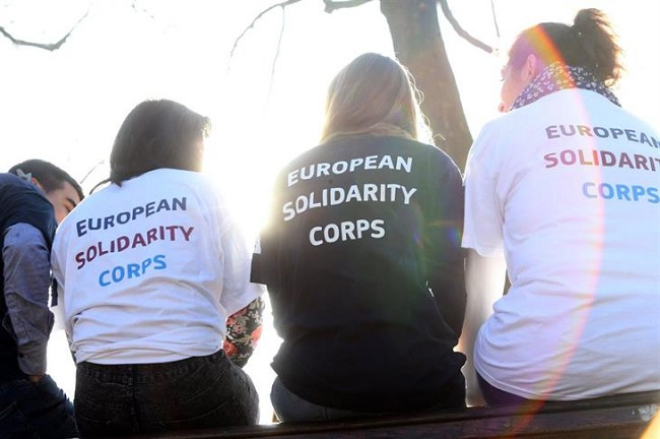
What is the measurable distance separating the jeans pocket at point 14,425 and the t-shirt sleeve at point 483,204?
1941 mm

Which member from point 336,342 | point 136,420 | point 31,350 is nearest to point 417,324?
point 336,342

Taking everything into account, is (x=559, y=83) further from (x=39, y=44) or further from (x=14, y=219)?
(x=39, y=44)

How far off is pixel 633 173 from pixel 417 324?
0.78 m

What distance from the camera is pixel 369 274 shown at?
107 inches

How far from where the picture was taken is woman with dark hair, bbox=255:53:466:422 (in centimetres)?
270

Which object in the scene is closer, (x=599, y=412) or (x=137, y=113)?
(x=599, y=412)

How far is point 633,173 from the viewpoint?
2691mm

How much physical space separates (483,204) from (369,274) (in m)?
0.44

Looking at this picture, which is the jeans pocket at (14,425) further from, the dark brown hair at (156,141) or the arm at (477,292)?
the arm at (477,292)

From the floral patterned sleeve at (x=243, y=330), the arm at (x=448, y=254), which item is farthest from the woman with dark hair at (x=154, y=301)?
the arm at (x=448, y=254)

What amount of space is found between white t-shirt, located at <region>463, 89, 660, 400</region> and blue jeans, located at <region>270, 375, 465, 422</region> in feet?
0.36

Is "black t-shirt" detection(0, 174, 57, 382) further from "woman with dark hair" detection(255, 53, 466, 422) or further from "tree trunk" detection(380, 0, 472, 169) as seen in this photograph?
"tree trunk" detection(380, 0, 472, 169)

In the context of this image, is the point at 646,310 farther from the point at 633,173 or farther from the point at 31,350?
the point at 31,350

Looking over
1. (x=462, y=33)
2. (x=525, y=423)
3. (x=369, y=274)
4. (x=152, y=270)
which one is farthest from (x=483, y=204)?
(x=462, y=33)
